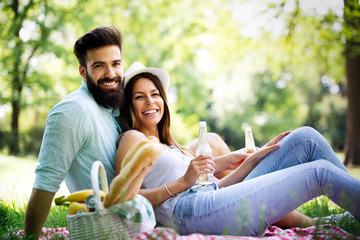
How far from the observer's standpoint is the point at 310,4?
9.66 metres

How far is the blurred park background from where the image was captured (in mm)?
9883

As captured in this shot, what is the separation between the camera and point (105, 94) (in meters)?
2.99

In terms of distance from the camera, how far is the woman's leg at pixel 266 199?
244 cm

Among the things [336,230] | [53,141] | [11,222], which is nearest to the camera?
[53,141]

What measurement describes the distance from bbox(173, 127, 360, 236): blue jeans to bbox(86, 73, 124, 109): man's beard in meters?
1.03

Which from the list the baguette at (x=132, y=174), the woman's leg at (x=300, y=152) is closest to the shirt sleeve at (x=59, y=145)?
the baguette at (x=132, y=174)

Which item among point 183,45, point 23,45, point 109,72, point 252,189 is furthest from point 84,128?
Answer: point 23,45

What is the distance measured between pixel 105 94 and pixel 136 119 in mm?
454

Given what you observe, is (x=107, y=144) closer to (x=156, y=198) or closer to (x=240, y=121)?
(x=156, y=198)

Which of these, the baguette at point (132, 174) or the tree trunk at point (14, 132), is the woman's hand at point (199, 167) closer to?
the baguette at point (132, 174)

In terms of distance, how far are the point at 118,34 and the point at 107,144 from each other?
1011mm

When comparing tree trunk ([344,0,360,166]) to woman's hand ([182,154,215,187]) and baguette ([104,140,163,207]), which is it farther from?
baguette ([104,140,163,207])

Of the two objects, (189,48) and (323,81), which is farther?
(323,81)

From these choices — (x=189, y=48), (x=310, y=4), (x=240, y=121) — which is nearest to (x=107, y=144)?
(x=310, y=4)
